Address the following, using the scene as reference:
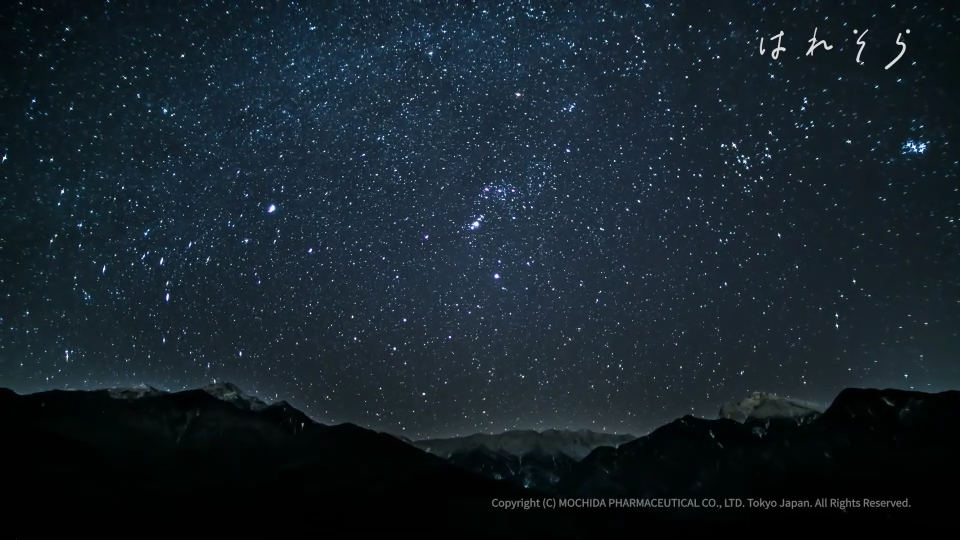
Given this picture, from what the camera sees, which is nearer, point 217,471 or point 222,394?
point 217,471

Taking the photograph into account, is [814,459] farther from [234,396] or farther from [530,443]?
[234,396]

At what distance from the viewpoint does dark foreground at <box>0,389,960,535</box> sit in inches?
350

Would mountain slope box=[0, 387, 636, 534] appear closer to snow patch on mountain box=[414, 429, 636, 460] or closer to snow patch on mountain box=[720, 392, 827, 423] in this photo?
snow patch on mountain box=[414, 429, 636, 460]

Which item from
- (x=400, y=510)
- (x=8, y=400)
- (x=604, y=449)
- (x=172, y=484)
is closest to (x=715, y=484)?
(x=604, y=449)

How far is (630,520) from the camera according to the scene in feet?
32.1

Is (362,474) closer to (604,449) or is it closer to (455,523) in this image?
(455,523)

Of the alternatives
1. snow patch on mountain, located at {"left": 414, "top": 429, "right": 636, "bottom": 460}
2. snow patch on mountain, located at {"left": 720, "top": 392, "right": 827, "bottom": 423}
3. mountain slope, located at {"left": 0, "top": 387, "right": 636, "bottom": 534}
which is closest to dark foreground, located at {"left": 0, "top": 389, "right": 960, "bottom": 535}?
mountain slope, located at {"left": 0, "top": 387, "right": 636, "bottom": 534}

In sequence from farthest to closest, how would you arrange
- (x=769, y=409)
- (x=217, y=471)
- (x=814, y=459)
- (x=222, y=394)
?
1. (x=769, y=409)
2. (x=222, y=394)
3. (x=814, y=459)
4. (x=217, y=471)

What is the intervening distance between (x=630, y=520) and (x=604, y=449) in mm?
7502

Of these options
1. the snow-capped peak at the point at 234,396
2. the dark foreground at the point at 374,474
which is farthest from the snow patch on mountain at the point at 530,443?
the snow-capped peak at the point at 234,396

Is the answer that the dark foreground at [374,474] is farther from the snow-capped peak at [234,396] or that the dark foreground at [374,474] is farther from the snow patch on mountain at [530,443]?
the snow patch on mountain at [530,443]

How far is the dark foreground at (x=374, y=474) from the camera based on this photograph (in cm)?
890

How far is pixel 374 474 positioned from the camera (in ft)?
Answer: 36.1

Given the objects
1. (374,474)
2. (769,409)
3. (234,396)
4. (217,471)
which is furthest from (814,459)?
(234,396)
